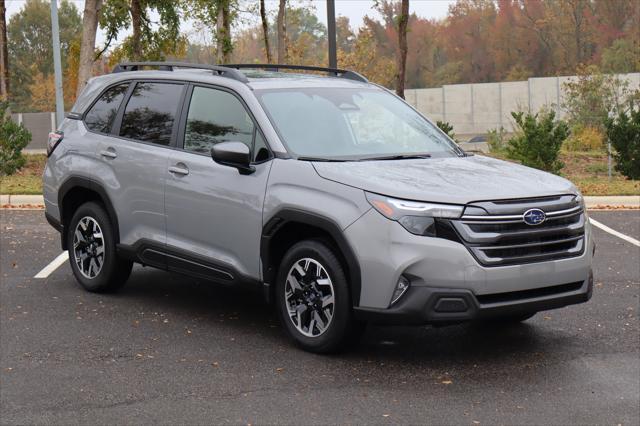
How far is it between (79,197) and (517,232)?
433 centimetres

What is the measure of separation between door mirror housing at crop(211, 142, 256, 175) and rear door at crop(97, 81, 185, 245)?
0.89 meters

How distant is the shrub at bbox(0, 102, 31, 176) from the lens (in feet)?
72.4

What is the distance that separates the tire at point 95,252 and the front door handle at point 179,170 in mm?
1063

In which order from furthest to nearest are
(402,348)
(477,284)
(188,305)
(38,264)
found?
(38,264), (188,305), (402,348), (477,284)

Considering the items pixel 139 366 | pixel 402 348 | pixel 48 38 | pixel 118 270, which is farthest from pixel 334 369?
pixel 48 38

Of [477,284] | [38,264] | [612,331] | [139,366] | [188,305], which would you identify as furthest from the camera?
[38,264]

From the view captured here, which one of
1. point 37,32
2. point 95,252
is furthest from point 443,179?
point 37,32

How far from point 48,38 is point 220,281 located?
88.9 m

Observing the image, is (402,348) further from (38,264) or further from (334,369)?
(38,264)

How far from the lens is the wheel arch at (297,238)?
6.44 metres

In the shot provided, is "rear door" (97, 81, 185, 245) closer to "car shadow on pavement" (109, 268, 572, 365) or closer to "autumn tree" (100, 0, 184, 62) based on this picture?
"car shadow on pavement" (109, 268, 572, 365)

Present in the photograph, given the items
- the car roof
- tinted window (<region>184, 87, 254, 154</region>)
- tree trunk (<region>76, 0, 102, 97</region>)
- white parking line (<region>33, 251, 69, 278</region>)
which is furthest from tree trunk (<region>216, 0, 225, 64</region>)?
tinted window (<region>184, 87, 254, 154</region>)

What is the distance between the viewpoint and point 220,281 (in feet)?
24.6

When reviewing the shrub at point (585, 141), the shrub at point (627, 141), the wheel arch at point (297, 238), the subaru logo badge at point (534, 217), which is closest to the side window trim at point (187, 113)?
the wheel arch at point (297, 238)
